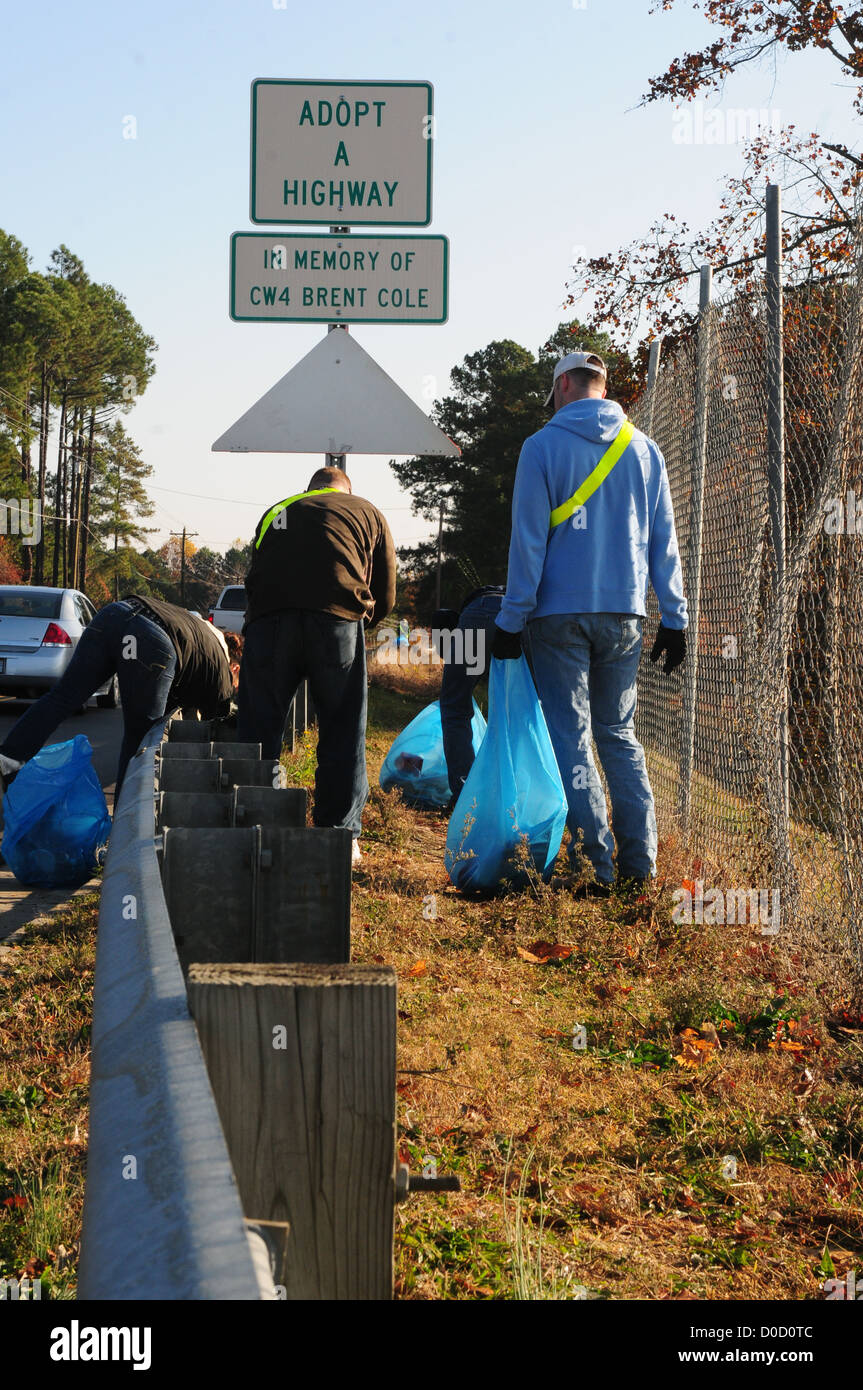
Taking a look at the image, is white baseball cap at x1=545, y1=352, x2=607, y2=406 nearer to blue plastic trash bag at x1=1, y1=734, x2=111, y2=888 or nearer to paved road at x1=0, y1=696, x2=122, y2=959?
blue plastic trash bag at x1=1, y1=734, x2=111, y2=888

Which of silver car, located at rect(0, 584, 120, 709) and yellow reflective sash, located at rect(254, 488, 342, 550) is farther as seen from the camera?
silver car, located at rect(0, 584, 120, 709)

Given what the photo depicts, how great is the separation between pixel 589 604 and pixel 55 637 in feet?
37.3

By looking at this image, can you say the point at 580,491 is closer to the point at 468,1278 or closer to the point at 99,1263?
the point at 468,1278

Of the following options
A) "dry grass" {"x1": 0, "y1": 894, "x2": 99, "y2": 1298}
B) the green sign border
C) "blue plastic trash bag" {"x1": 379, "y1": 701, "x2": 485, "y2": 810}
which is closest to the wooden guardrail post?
"dry grass" {"x1": 0, "y1": 894, "x2": 99, "y2": 1298}

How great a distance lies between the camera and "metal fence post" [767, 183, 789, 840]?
4980 mm

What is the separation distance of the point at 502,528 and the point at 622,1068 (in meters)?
46.3

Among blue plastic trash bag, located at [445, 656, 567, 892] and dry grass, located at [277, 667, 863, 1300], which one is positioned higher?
blue plastic trash bag, located at [445, 656, 567, 892]

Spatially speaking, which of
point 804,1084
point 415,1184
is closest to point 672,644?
point 804,1084

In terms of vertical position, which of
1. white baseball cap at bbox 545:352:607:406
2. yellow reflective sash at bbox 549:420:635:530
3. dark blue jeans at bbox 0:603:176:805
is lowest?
dark blue jeans at bbox 0:603:176:805

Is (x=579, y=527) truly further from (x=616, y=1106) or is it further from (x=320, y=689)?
(x=616, y=1106)

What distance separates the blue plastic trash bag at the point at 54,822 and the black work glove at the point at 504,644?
1937mm

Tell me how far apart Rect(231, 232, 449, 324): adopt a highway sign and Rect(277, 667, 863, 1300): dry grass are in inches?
112

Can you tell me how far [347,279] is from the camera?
20.9ft

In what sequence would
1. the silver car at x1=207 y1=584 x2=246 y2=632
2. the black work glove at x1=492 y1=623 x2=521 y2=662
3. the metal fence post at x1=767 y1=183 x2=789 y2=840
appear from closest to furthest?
the metal fence post at x1=767 y1=183 x2=789 y2=840, the black work glove at x1=492 y1=623 x2=521 y2=662, the silver car at x1=207 y1=584 x2=246 y2=632
